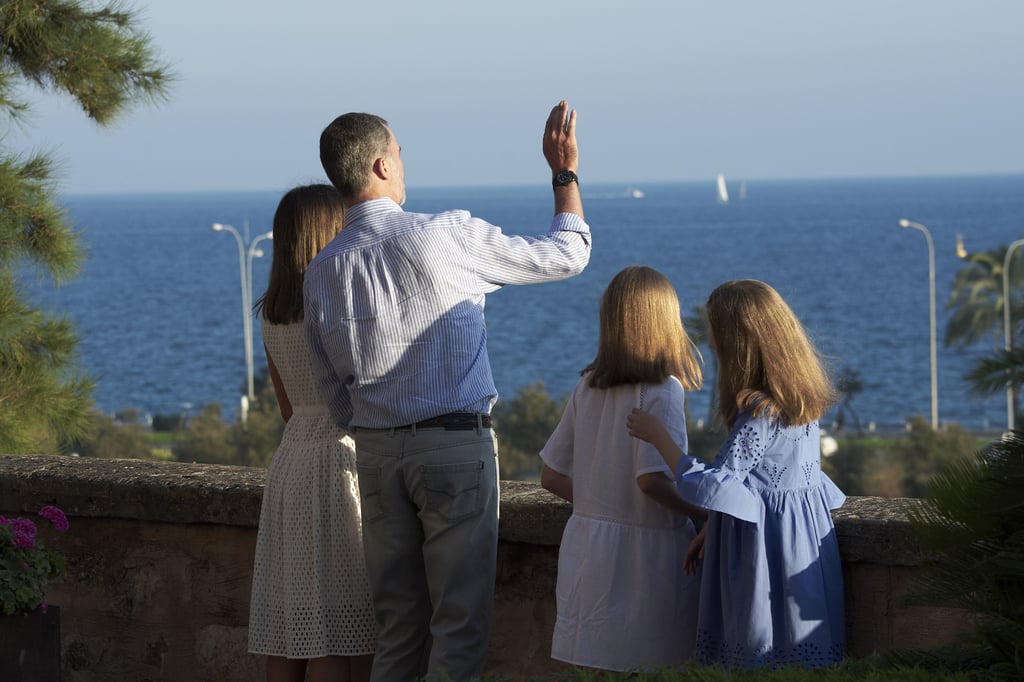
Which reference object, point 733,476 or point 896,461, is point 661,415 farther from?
point 896,461

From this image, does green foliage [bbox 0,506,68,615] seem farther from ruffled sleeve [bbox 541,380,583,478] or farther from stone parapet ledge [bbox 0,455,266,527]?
ruffled sleeve [bbox 541,380,583,478]

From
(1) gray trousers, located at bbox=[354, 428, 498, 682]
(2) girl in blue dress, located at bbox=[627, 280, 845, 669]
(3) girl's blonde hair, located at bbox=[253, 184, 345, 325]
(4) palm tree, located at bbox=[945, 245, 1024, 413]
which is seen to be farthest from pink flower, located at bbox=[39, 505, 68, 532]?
(4) palm tree, located at bbox=[945, 245, 1024, 413]

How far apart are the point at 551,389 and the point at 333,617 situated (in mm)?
62506

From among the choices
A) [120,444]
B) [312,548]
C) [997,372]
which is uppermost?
[997,372]

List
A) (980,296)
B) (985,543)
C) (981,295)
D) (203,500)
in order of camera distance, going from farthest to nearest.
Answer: (981,295) → (980,296) → (203,500) → (985,543)

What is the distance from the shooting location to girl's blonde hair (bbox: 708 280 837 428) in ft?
10.3

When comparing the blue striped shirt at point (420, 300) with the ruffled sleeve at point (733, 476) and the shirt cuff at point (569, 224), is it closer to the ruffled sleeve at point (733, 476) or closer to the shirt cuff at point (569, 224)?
the shirt cuff at point (569, 224)

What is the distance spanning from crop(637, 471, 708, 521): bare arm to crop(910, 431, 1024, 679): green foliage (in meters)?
1.26

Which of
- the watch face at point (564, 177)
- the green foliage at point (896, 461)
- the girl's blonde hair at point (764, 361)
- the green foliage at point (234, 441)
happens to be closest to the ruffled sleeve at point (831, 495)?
the girl's blonde hair at point (764, 361)

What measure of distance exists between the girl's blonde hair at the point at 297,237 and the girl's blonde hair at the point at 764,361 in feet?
3.47

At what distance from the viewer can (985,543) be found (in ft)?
6.56

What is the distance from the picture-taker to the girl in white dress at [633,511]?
332 cm

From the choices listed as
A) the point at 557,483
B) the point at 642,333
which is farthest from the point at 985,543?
the point at 557,483

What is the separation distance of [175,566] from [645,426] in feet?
6.01
